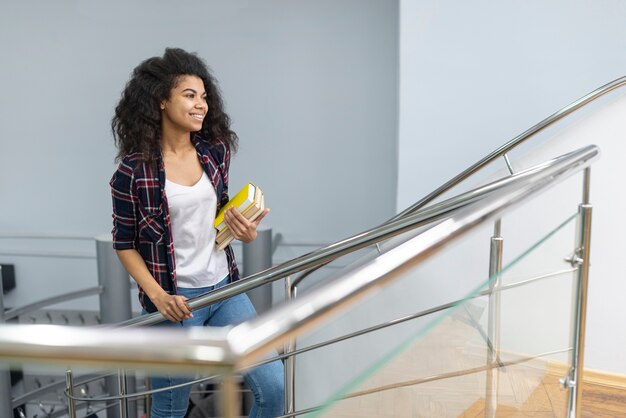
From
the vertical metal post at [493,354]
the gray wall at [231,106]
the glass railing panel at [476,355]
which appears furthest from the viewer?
the gray wall at [231,106]

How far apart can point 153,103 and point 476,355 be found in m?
1.23

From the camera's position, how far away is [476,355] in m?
1.19

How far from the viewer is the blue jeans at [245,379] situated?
5.93 feet

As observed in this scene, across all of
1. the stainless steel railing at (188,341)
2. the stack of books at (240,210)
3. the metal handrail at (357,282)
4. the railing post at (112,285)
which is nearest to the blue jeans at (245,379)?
the stack of books at (240,210)

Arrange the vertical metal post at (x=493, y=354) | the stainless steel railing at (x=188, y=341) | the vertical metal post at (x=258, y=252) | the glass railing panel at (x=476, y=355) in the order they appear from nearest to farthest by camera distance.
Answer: the stainless steel railing at (x=188, y=341) → the glass railing panel at (x=476, y=355) → the vertical metal post at (x=493, y=354) → the vertical metal post at (x=258, y=252)

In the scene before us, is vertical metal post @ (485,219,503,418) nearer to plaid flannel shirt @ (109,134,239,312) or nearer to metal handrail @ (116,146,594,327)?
metal handrail @ (116,146,594,327)

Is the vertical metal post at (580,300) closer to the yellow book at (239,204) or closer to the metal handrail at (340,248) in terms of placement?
the metal handrail at (340,248)

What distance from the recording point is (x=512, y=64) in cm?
353

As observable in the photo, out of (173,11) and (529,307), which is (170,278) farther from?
(173,11)

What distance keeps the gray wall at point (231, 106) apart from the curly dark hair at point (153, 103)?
255 cm

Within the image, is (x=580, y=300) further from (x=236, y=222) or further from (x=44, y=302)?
(x=44, y=302)

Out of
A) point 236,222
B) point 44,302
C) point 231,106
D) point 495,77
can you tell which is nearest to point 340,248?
point 236,222

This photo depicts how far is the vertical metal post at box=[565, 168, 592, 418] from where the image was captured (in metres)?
1.56

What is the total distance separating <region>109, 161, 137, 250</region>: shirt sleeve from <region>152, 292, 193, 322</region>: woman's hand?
192mm
